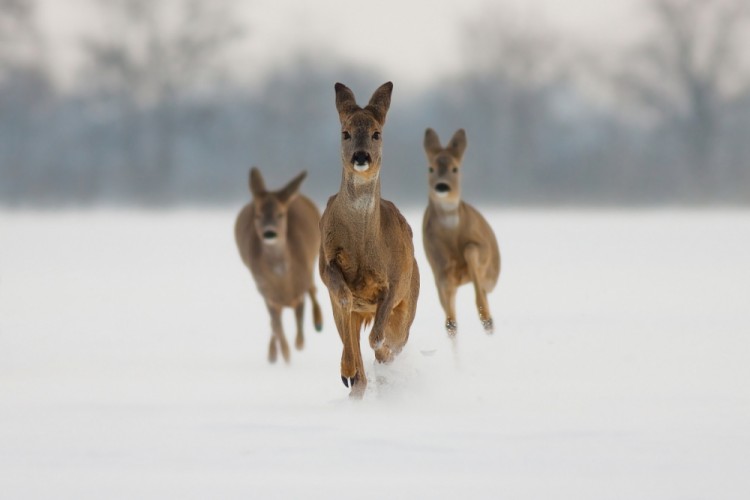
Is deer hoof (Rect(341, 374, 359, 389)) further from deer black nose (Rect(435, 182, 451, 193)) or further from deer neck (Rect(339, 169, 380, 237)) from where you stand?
deer black nose (Rect(435, 182, 451, 193))

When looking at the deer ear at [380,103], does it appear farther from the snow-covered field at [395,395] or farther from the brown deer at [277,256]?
the brown deer at [277,256]

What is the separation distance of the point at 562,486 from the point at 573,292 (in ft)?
32.6

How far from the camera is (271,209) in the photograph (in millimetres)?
11141

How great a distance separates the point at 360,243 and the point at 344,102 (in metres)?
0.90

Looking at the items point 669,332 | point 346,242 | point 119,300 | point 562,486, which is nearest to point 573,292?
point 669,332

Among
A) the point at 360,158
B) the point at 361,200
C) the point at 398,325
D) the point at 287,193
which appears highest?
the point at 287,193

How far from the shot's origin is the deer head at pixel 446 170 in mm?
10617

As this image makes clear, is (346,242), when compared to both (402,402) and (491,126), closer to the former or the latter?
(402,402)

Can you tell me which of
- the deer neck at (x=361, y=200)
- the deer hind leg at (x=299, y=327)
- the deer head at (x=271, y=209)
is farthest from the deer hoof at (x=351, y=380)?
the deer hind leg at (x=299, y=327)

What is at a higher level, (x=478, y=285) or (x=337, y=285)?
(x=478, y=285)

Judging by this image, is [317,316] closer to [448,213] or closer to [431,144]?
[448,213]

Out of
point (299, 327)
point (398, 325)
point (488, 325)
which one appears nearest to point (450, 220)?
point (488, 325)

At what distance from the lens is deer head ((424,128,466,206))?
34.8 ft

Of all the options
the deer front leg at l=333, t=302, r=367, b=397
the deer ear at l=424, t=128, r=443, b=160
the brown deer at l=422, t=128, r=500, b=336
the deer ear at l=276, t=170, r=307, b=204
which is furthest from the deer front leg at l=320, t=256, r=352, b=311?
the deer ear at l=276, t=170, r=307, b=204
